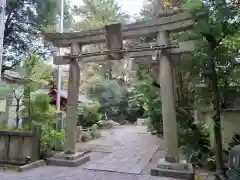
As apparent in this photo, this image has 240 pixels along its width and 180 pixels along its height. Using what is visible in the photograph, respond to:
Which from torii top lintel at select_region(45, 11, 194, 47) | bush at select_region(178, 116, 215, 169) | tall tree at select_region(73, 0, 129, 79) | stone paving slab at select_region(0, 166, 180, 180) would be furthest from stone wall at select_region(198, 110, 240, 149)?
tall tree at select_region(73, 0, 129, 79)

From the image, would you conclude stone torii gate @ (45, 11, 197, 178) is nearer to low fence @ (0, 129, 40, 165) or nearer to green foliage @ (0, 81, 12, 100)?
low fence @ (0, 129, 40, 165)

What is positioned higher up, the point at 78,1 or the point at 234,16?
the point at 78,1

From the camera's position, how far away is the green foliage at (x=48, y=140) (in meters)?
6.28

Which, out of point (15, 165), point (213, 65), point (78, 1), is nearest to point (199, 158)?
point (213, 65)

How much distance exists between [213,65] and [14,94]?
17.9 ft

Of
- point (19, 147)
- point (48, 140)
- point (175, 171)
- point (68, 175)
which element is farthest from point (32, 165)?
point (175, 171)

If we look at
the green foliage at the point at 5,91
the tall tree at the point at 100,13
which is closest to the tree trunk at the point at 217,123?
the green foliage at the point at 5,91

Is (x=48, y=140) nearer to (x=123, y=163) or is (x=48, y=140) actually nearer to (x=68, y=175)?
(x=68, y=175)

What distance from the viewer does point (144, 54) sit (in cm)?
573

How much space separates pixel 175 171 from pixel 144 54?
2.93 meters

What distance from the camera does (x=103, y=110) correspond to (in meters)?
22.5

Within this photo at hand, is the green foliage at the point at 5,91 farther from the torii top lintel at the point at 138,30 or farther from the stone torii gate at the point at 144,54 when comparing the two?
the torii top lintel at the point at 138,30

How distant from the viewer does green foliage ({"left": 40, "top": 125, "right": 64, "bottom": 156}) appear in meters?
6.28

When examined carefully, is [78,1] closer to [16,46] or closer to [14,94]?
[16,46]
